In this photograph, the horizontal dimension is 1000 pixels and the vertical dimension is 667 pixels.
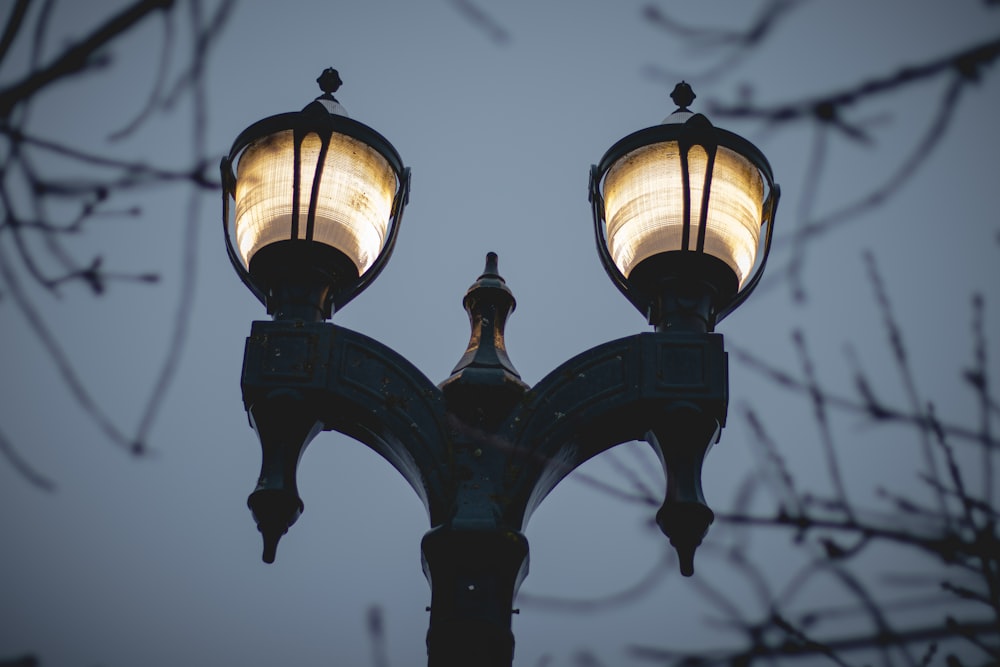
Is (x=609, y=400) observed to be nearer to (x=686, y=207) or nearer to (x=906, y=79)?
(x=686, y=207)

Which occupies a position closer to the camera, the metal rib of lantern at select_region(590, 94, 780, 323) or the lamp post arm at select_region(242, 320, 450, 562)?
the lamp post arm at select_region(242, 320, 450, 562)

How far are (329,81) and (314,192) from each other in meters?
0.73

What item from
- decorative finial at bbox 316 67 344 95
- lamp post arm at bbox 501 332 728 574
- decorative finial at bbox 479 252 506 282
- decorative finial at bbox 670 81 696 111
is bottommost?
lamp post arm at bbox 501 332 728 574

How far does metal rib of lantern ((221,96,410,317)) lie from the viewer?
3996 millimetres

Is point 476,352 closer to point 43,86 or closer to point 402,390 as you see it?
point 402,390

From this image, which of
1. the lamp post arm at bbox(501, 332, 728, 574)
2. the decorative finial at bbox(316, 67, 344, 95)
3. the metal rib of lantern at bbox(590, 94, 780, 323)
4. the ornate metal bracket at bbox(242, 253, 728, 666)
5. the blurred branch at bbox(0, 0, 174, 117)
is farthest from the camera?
the decorative finial at bbox(316, 67, 344, 95)

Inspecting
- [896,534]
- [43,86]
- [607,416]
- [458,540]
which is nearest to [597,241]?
[607,416]

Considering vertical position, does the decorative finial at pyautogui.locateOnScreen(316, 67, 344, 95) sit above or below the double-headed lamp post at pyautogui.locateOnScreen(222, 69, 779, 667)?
above

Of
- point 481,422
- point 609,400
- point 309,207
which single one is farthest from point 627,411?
point 309,207

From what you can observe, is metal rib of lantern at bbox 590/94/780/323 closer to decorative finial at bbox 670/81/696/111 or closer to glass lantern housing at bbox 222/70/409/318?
decorative finial at bbox 670/81/696/111

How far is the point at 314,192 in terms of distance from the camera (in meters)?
3.98

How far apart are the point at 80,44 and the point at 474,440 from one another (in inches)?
73.2

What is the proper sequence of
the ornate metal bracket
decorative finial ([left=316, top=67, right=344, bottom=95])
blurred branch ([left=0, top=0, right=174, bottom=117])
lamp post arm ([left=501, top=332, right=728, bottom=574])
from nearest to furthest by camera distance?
blurred branch ([left=0, top=0, right=174, bottom=117]) → the ornate metal bracket → lamp post arm ([left=501, top=332, right=728, bottom=574]) → decorative finial ([left=316, top=67, right=344, bottom=95])

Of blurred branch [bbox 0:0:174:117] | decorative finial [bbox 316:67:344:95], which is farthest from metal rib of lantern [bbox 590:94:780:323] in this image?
blurred branch [bbox 0:0:174:117]
